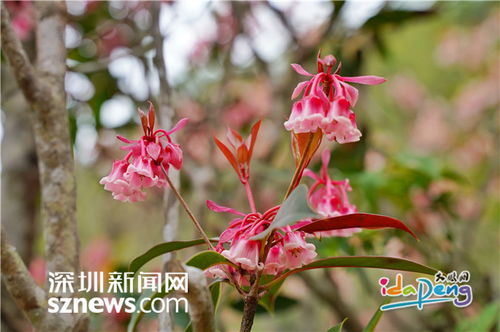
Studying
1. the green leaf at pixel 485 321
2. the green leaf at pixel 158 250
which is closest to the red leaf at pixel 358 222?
the green leaf at pixel 158 250

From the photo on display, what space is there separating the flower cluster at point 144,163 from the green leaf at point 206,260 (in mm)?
93

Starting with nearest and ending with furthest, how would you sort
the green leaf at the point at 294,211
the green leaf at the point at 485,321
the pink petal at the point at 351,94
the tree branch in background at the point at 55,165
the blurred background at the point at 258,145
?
the green leaf at the point at 294,211 < the pink petal at the point at 351,94 < the tree branch in background at the point at 55,165 < the green leaf at the point at 485,321 < the blurred background at the point at 258,145

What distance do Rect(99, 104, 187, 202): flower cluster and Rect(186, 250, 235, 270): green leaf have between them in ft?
0.30

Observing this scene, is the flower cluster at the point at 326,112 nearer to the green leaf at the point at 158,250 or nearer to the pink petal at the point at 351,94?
the pink petal at the point at 351,94

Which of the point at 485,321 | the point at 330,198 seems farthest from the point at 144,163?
the point at 485,321

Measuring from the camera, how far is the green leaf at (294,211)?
414mm

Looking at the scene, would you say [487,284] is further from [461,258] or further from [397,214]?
[397,214]

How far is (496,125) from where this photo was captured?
2.45 m

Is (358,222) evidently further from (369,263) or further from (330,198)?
(330,198)

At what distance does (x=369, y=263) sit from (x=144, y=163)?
24cm

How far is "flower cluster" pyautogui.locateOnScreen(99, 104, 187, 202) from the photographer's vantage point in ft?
1.71

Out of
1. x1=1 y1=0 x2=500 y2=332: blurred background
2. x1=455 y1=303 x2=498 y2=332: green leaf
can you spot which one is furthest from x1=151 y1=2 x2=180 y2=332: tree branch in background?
x1=455 y1=303 x2=498 y2=332: green leaf

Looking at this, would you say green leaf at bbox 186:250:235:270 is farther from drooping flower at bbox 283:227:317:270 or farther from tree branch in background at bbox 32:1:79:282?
tree branch in background at bbox 32:1:79:282

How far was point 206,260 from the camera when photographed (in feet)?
1.60
